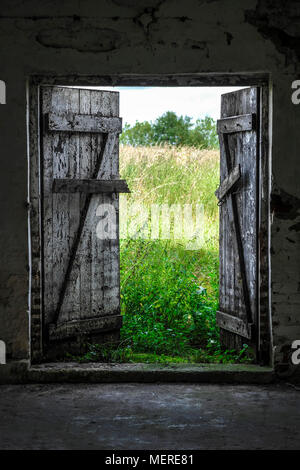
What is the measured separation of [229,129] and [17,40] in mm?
1914

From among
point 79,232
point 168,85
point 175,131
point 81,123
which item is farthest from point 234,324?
point 175,131

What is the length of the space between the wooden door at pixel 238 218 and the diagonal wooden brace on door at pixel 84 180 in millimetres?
969

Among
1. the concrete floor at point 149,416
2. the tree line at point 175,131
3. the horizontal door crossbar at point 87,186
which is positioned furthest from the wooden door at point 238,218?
Result: the tree line at point 175,131

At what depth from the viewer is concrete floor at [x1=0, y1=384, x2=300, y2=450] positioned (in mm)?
2949

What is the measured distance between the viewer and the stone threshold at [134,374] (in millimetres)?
3988

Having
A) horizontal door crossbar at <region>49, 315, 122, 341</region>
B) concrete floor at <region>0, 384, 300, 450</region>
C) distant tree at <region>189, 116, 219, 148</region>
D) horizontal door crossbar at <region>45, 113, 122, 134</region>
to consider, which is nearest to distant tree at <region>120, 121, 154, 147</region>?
distant tree at <region>189, 116, 219, 148</region>

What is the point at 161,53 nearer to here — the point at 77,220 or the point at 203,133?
the point at 77,220

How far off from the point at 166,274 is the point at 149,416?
97.0 inches

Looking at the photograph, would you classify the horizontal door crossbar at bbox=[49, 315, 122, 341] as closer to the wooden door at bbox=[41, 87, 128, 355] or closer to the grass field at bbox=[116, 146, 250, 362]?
the wooden door at bbox=[41, 87, 128, 355]

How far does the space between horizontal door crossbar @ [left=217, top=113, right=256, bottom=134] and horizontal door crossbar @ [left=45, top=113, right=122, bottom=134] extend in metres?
0.93

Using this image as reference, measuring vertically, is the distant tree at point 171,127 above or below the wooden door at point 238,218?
above

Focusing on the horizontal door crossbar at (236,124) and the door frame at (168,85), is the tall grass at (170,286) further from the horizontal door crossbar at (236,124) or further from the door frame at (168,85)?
the horizontal door crossbar at (236,124)

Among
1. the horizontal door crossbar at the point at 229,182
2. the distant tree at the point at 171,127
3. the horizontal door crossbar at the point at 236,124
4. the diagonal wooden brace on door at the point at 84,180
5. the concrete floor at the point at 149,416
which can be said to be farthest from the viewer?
the distant tree at the point at 171,127
